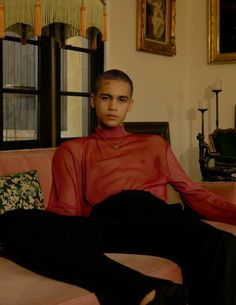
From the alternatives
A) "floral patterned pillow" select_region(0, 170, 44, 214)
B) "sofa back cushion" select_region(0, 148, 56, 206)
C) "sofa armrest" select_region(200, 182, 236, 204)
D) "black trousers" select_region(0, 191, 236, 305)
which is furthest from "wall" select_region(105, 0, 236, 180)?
"black trousers" select_region(0, 191, 236, 305)

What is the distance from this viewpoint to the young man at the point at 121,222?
1705 mm

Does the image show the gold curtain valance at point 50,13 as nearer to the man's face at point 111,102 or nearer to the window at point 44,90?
the man's face at point 111,102

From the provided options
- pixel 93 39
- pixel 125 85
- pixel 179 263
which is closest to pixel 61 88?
pixel 93 39

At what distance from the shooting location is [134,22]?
17.2 feet

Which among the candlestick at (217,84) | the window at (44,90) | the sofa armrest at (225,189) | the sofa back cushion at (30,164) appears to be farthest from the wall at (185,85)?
the sofa back cushion at (30,164)

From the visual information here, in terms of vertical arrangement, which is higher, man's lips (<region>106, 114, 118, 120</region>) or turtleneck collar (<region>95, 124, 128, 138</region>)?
man's lips (<region>106, 114, 118, 120</region>)

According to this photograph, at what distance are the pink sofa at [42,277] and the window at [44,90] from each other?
3.59ft

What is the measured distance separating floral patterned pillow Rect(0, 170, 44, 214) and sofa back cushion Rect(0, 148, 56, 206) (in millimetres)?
76

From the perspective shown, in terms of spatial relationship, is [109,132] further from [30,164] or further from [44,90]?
[44,90]

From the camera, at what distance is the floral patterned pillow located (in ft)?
7.91

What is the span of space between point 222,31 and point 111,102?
4033mm

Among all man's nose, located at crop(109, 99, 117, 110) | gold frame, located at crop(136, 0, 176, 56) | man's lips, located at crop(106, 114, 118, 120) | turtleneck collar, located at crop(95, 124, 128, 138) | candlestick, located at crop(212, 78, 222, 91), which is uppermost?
gold frame, located at crop(136, 0, 176, 56)

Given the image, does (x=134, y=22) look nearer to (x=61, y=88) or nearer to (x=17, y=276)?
(x=61, y=88)

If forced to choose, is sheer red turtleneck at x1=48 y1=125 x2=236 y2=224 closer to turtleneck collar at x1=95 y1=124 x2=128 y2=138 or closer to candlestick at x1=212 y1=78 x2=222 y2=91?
turtleneck collar at x1=95 y1=124 x2=128 y2=138
